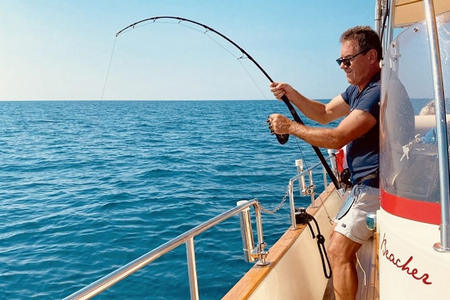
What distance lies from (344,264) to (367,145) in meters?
0.69

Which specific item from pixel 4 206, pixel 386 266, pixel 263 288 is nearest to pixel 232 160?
pixel 4 206

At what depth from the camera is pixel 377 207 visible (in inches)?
91.7

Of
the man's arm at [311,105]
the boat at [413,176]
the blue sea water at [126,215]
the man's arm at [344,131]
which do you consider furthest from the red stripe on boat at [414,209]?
the blue sea water at [126,215]

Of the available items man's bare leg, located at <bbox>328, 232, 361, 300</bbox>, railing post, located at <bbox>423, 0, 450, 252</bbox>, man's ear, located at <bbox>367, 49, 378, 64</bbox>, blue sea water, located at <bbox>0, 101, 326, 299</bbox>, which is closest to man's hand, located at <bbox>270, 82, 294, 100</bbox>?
man's ear, located at <bbox>367, 49, 378, 64</bbox>

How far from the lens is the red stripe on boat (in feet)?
4.47

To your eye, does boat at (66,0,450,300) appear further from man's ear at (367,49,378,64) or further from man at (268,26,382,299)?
man's ear at (367,49,378,64)

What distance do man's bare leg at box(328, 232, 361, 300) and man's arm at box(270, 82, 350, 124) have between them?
858 millimetres

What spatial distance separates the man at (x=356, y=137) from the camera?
213 cm

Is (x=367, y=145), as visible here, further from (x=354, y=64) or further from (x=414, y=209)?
(x=414, y=209)

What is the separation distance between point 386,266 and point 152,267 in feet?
13.3

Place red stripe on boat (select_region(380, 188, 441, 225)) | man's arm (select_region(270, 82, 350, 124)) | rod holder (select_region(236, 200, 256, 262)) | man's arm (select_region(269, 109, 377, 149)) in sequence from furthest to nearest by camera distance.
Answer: man's arm (select_region(270, 82, 350, 124))
rod holder (select_region(236, 200, 256, 262))
man's arm (select_region(269, 109, 377, 149))
red stripe on boat (select_region(380, 188, 441, 225))

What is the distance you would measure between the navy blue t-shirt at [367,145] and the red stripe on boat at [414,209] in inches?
27.1

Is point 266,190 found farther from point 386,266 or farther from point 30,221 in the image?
point 386,266

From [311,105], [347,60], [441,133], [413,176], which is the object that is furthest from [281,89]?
[441,133]
